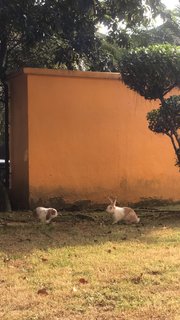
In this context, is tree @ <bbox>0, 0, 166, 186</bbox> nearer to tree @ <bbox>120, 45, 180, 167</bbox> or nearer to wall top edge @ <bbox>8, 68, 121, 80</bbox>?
wall top edge @ <bbox>8, 68, 121, 80</bbox>

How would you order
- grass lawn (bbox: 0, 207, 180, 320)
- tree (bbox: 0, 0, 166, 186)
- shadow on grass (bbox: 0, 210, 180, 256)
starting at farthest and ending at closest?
tree (bbox: 0, 0, 166, 186), shadow on grass (bbox: 0, 210, 180, 256), grass lawn (bbox: 0, 207, 180, 320)

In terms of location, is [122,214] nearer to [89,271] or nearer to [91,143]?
[91,143]

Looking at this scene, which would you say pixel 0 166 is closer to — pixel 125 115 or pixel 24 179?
pixel 24 179

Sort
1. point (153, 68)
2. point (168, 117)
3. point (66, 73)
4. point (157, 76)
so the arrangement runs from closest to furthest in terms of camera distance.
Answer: point (153, 68)
point (157, 76)
point (168, 117)
point (66, 73)

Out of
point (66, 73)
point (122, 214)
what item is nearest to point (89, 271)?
point (122, 214)

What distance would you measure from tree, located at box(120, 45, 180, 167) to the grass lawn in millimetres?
1801

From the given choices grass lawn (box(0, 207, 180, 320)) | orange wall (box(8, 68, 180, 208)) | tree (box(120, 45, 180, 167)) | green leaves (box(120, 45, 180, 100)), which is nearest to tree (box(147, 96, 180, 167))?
tree (box(120, 45, 180, 167))

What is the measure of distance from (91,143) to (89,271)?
17.9 feet

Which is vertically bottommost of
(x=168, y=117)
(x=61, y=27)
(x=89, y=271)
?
(x=89, y=271)

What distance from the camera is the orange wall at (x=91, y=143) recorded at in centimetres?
1020

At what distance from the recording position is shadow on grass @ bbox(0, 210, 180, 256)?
6.83m

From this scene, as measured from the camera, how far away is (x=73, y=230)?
789 centimetres

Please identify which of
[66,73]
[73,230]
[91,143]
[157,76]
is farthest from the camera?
[91,143]

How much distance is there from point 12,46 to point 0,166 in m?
2.70
